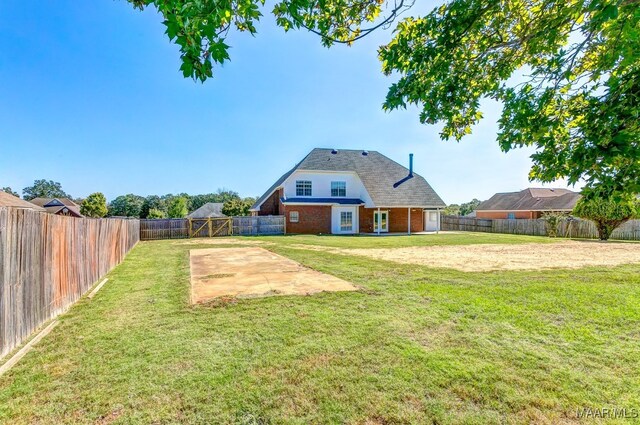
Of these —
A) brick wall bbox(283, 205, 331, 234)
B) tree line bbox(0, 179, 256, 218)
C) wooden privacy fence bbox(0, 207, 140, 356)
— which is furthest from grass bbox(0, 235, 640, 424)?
tree line bbox(0, 179, 256, 218)

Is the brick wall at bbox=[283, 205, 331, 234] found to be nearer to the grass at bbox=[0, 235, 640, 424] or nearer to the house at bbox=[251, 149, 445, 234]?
the house at bbox=[251, 149, 445, 234]

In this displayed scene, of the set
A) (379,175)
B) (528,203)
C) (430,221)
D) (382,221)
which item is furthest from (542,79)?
(528,203)

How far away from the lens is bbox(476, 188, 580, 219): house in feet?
108

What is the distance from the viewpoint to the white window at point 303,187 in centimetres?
2627

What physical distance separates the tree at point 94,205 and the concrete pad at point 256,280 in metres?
57.7

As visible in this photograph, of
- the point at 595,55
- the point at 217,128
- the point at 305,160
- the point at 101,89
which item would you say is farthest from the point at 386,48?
the point at 305,160

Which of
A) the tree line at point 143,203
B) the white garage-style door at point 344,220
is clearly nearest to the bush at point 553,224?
the white garage-style door at point 344,220

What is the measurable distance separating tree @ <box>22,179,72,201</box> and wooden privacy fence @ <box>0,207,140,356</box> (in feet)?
377

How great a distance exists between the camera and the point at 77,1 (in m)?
7.70

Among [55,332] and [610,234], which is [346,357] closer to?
[55,332]

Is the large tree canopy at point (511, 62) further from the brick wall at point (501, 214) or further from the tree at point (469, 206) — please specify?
the tree at point (469, 206)

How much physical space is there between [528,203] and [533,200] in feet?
2.01

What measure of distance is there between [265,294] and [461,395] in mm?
4006

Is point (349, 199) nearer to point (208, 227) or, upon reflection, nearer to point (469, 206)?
point (208, 227)
